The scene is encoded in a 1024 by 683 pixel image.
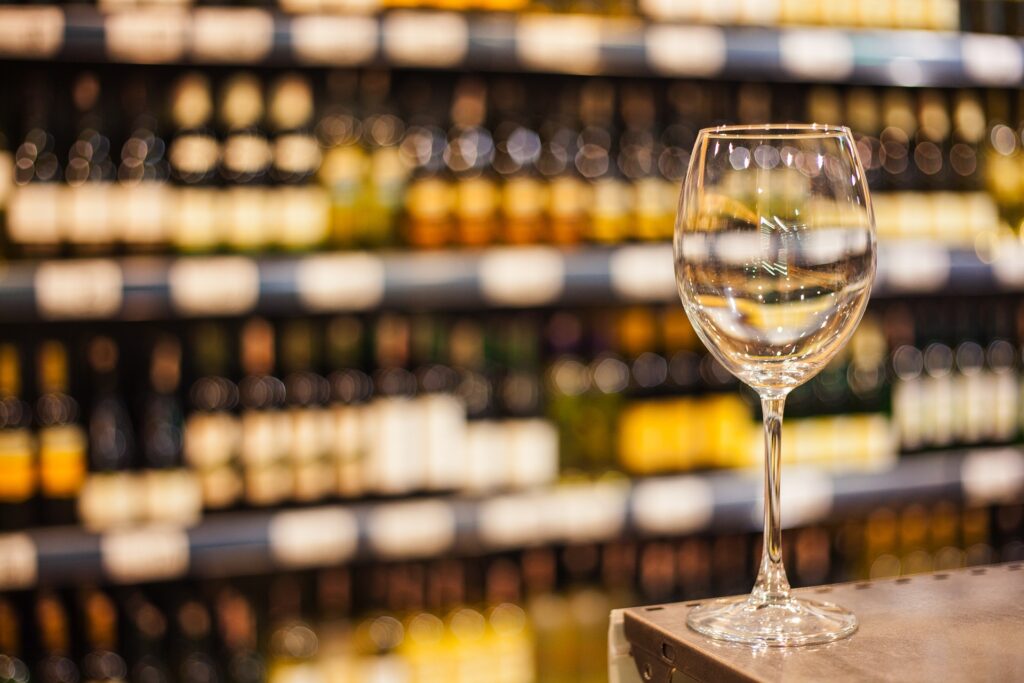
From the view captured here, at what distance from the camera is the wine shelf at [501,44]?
1.66m

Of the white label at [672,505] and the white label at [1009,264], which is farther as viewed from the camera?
the white label at [1009,264]

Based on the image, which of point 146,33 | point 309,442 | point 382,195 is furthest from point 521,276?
point 146,33

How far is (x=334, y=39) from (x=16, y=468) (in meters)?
0.78

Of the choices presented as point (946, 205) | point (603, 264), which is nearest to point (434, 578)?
point (603, 264)

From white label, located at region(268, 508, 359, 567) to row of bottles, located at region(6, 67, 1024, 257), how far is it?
43 centimetres

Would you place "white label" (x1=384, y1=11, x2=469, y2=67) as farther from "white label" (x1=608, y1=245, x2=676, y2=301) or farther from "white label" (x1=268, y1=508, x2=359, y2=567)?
"white label" (x1=268, y1=508, x2=359, y2=567)

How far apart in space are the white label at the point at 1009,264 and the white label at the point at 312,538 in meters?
1.24

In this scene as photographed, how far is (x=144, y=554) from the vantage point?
1694 mm

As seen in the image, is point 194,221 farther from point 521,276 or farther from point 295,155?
point 521,276

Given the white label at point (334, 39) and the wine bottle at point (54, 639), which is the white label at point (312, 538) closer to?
the wine bottle at point (54, 639)

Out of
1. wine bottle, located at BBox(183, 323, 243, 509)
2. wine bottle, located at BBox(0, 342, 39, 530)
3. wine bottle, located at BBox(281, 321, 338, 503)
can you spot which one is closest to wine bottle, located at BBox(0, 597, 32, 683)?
wine bottle, located at BBox(0, 342, 39, 530)

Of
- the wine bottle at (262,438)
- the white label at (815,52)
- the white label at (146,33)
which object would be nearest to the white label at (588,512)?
the wine bottle at (262,438)

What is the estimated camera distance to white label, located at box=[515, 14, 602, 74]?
184 cm

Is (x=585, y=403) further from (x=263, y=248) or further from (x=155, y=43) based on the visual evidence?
(x=155, y=43)
